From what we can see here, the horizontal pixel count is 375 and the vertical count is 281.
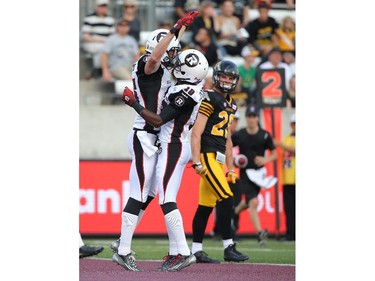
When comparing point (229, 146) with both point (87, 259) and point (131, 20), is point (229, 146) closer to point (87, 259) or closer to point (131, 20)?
point (87, 259)

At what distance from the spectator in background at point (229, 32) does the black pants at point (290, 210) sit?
13.4 ft

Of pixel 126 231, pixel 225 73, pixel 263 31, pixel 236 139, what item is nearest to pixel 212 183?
pixel 225 73

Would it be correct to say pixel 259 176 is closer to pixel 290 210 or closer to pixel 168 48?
pixel 290 210

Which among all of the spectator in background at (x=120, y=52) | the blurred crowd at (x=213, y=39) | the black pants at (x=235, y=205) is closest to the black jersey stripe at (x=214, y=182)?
the black pants at (x=235, y=205)

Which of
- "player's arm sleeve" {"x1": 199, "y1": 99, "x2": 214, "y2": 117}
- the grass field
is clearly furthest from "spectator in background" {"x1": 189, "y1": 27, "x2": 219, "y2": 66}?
"player's arm sleeve" {"x1": 199, "y1": 99, "x2": 214, "y2": 117}

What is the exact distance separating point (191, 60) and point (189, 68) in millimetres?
81

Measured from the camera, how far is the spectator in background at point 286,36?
17453 millimetres

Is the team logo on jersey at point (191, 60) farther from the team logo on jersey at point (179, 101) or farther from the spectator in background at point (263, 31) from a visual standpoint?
the spectator in background at point (263, 31)

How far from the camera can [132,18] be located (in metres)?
17.0

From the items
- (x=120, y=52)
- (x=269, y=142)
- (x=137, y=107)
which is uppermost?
(x=120, y=52)

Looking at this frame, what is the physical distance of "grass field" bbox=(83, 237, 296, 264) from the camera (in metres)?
10.4

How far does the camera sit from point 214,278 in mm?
7840
